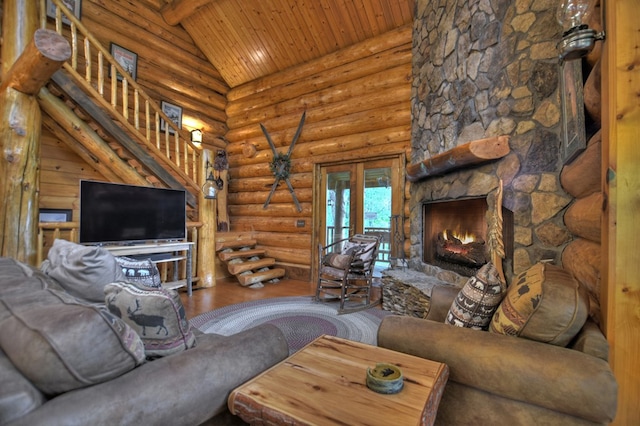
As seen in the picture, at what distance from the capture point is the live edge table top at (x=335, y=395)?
958mm

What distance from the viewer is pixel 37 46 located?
2590 mm

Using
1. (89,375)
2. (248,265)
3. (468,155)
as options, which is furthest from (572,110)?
(248,265)

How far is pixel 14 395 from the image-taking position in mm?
746

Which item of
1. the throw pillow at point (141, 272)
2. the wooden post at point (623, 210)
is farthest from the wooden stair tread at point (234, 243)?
the wooden post at point (623, 210)

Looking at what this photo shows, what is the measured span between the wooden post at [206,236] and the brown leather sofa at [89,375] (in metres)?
3.55

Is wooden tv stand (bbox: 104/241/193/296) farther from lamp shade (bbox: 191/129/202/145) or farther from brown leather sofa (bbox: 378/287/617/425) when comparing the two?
brown leather sofa (bbox: 378/287/617/425)

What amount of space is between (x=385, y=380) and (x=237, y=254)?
14.1ft

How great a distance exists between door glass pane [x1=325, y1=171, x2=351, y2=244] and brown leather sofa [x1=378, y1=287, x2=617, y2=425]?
3658 millimetres

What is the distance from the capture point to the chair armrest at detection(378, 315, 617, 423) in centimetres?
104

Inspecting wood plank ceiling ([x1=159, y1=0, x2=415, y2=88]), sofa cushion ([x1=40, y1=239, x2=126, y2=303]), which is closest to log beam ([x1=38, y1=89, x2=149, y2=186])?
sofa cushion ([x1=40, y1=239, x2=126, y2=303])

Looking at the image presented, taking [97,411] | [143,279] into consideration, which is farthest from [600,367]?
[143,279]

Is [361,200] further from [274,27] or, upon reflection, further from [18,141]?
[18,141]

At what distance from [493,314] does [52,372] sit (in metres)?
1.64

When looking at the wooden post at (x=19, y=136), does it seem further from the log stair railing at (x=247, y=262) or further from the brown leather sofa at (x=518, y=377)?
the brown leather sofa at (x=518, y=377)
